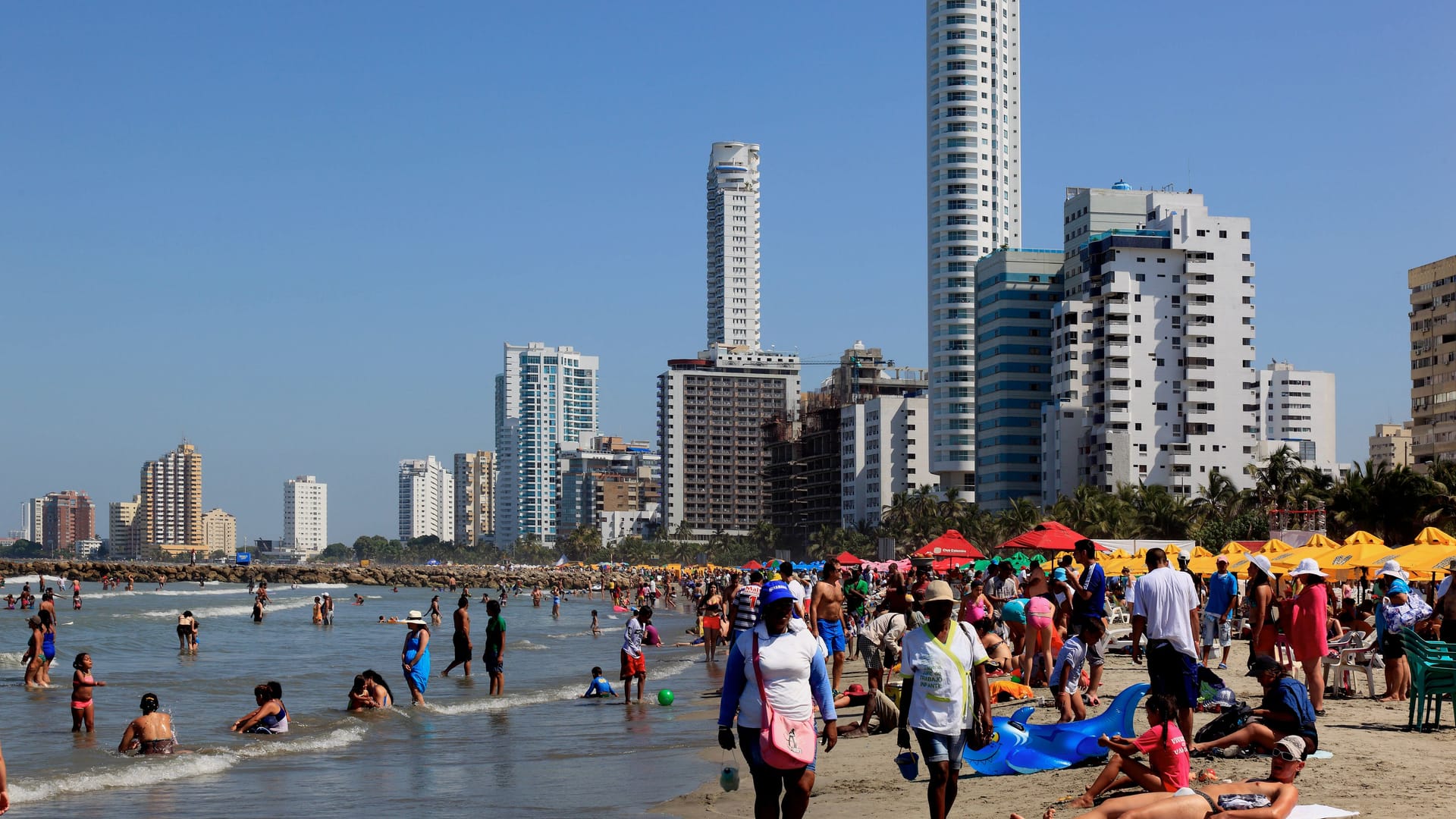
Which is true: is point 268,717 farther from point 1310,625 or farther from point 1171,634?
point 1310,625

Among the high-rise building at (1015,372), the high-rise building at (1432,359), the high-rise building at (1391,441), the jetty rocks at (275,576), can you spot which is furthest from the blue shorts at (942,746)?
the high-rise building at (1391,441)

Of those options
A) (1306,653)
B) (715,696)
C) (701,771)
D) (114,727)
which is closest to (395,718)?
(114,727)

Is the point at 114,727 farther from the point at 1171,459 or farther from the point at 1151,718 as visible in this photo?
the point at 1171,459

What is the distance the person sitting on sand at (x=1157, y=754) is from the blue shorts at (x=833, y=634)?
659cm

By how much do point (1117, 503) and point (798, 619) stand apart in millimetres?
77011

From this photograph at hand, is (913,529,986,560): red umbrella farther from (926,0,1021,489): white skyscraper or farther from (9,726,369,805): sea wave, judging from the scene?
(926,0,1021,489): white skyscraper

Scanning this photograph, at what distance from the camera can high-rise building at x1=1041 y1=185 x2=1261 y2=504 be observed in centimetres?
10150

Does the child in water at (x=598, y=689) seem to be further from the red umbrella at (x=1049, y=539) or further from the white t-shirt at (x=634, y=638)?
the red umbrella at (x=1049, y=539)

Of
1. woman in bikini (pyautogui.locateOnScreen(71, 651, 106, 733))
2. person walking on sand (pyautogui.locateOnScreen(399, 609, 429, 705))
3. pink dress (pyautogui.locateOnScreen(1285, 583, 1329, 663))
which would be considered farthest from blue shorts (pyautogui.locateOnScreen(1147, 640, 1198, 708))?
woman in bikini (pyautogui.locateOnScreen(71, 651, 106, 733))

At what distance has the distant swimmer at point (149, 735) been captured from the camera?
15375 mm

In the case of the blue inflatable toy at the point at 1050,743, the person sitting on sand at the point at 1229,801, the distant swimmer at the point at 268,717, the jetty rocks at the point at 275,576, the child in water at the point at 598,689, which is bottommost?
the jetty rocks at the point at 275,576

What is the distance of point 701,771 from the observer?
13555 mm

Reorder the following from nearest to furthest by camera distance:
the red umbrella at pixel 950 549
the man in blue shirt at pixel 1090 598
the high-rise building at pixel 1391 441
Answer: the man in blue shirt at pixel 1090 598 < the red umbrella at pixel 950 549 < the high-rise building at pixel 1391 441

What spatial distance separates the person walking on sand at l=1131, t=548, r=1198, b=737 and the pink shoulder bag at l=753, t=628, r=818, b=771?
14.7 feet
